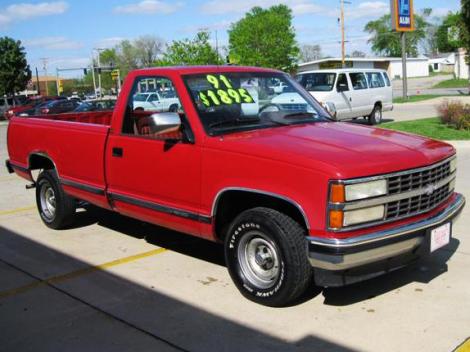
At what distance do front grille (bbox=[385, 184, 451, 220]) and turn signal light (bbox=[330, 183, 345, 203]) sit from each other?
0.42 metres

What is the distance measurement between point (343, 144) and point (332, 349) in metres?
1.48

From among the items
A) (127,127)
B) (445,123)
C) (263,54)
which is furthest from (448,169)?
(263,54)

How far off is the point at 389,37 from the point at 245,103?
133975 mm

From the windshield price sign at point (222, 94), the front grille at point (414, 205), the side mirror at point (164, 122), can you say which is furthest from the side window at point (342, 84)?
the side mirror at point (164, 122)

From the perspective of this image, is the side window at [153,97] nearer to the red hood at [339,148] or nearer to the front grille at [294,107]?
the front grille at [294,107]

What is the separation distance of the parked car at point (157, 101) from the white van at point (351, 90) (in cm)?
1169

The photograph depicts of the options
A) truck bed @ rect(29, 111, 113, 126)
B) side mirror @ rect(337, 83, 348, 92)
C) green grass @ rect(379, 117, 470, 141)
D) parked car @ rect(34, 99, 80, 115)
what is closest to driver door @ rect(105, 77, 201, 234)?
truck bed @ rect(29, 111, 113, 126)

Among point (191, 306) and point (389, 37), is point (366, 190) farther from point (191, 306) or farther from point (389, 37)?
point (389, 37)

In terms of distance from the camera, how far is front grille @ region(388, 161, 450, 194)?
3.91m

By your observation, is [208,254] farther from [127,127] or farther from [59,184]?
[59,184]

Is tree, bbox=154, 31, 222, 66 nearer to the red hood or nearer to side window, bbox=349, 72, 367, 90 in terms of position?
side window, bbox=349, 72, 367, 90

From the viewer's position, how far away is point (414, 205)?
4.11 metres

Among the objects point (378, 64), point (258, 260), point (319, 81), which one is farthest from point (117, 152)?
point (378, 64)

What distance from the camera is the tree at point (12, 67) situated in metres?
49.5
